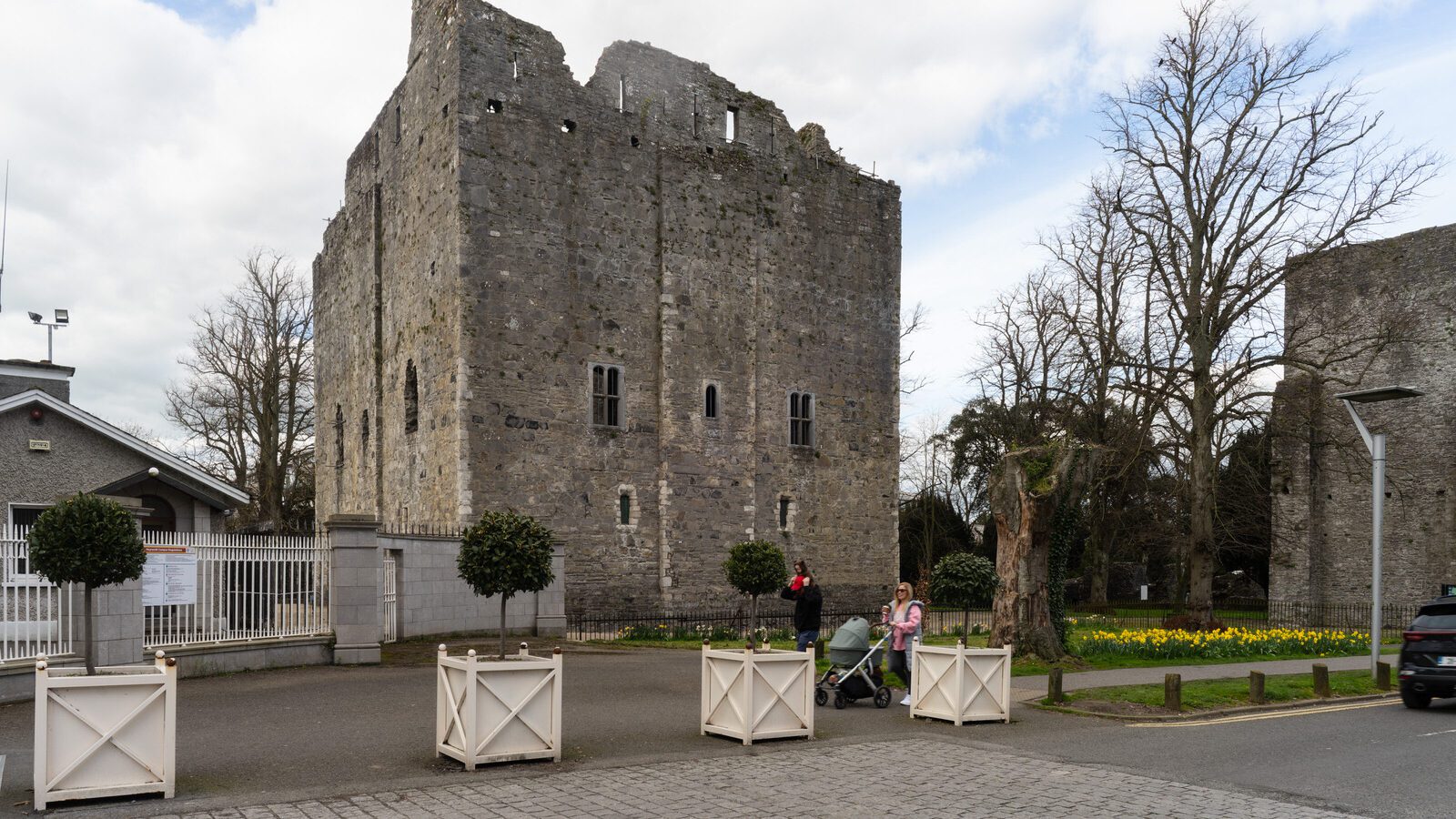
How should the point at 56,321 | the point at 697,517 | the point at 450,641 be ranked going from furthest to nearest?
the point at 697,517
the point at 56,321
the point at 450,641

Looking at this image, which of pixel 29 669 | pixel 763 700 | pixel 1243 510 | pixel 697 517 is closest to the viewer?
pixel 763 700

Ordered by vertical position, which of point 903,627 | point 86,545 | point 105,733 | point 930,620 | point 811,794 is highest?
point 86,545

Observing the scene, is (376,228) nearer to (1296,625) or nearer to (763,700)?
(763,700)

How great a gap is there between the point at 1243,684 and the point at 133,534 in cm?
1551

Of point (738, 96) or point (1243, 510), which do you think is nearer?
point (738, 96)

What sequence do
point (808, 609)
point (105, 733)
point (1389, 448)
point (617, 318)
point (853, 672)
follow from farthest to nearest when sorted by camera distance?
point (1389, 448), point (617, 318), point (808, 609), point (853, 672), point (105, 733)

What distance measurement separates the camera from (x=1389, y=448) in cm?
3631

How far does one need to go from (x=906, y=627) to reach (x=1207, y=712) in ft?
12.8

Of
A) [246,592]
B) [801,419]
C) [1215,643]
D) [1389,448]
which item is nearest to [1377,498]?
[1215,643]

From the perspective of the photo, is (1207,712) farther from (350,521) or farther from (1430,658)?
(350,521)

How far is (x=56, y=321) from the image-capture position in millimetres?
25797

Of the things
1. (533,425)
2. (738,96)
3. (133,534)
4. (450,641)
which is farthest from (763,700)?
(738,96)

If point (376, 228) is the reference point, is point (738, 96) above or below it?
above

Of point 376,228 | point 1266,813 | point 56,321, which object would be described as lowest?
point 1266,813
